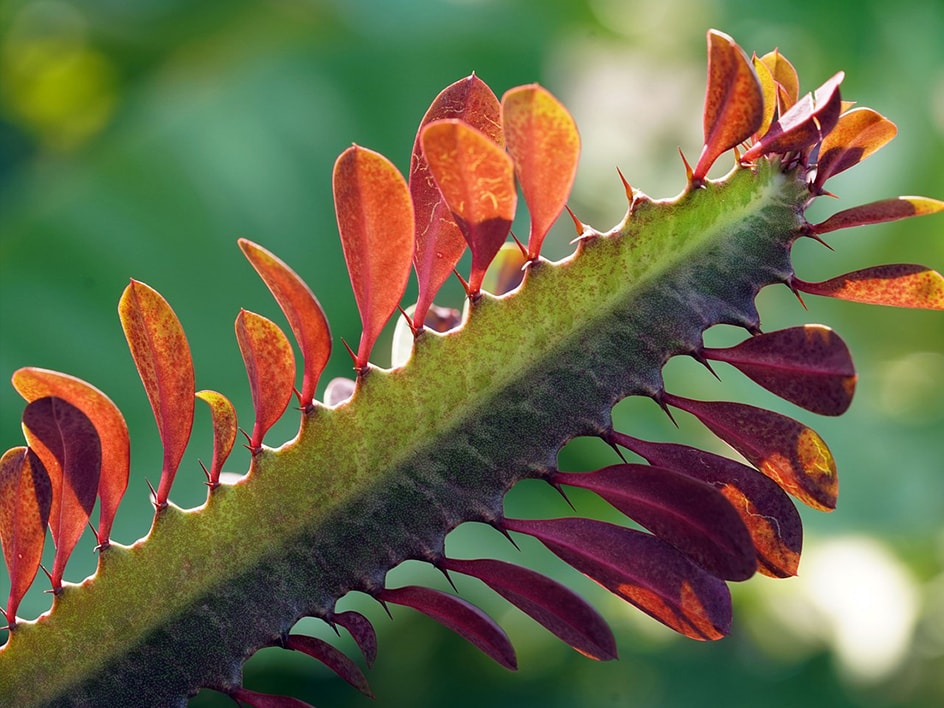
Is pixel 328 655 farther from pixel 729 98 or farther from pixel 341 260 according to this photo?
pixel 341 260

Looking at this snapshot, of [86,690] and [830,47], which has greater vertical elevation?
[830,47]

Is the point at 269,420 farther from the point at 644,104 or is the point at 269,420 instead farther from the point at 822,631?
the point at 644,104

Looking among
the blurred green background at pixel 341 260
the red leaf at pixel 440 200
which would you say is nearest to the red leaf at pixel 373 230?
the red leaf at pixel 440 200

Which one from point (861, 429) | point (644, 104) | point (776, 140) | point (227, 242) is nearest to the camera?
point (776, 140)

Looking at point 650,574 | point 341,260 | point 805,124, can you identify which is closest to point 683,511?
point 650,574

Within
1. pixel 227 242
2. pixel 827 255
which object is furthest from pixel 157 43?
pixel 827 255

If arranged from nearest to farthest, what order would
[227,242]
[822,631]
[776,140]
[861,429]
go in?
[776,140]
[227,242]
[822,631]
[861,429]
